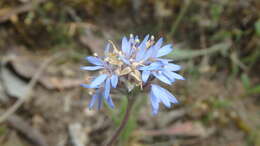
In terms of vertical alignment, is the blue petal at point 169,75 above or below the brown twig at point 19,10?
below

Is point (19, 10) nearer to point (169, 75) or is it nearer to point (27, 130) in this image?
point (27, 130)

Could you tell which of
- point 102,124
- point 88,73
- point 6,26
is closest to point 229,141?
point 102,124

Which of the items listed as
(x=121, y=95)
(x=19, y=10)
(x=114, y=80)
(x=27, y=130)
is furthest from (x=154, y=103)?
(x=19, y=10)

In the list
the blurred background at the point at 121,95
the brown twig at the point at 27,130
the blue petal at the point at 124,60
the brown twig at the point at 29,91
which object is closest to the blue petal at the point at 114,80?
the blue petal at the point at 124,60

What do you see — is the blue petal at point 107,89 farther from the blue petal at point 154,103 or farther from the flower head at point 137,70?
the blue petal at point 154,103

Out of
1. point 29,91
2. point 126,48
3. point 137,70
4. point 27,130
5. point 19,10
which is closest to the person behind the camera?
point 137,70

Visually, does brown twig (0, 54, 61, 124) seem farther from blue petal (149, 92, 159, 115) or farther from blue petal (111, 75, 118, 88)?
blue petal (149, 92, 159, 115)
